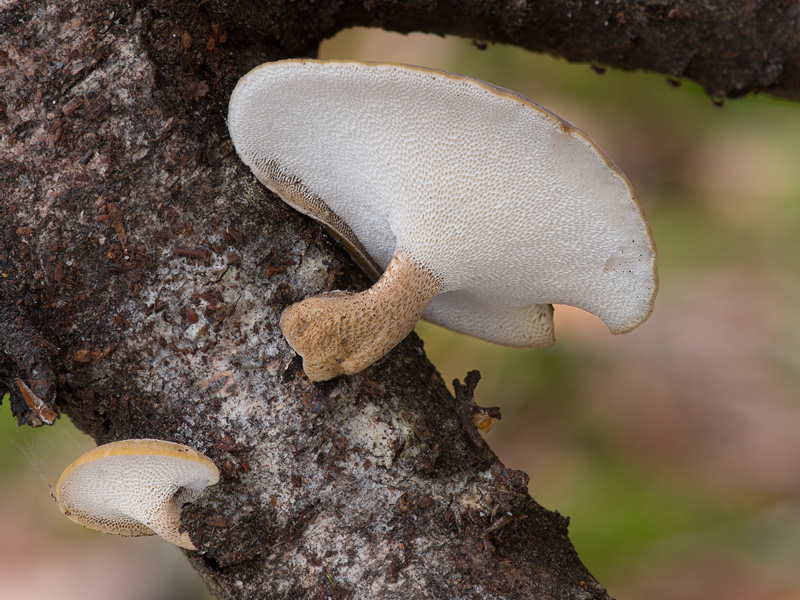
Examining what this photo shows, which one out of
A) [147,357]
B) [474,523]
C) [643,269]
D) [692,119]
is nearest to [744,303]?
[692,119]

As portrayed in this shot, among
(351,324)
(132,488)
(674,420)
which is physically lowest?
(674,420)

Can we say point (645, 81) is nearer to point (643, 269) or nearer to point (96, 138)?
point (643, 269)

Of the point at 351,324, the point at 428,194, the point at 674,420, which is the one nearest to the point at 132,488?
the point at 351,324

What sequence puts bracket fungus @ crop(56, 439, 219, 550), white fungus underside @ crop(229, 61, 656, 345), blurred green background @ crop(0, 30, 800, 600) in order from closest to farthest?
white fungus underside @ crop(229, 61, 656, 345), bracket fungus @ crop(56, 439, 219, 550), blurred green background @ crop(0, 30, 800, 600)

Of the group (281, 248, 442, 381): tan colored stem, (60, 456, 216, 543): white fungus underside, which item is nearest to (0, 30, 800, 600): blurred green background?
(60, 456, 216, 543): white fungus underside

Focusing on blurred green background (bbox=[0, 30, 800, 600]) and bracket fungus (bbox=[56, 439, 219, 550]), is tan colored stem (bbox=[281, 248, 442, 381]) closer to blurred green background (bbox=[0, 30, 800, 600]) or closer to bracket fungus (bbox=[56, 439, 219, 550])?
bracket fungus (bbox=[56, 439, 219, 550])

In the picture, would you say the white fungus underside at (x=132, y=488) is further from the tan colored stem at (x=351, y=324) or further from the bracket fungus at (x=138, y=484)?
the tan colored stem at (x=351, y=324)

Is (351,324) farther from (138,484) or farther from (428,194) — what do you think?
(138,484)
